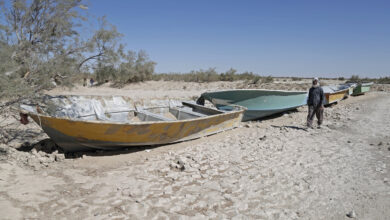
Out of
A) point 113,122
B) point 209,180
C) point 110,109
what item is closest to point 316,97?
point 209,180

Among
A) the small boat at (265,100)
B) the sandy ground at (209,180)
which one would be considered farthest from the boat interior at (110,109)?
the small boat at (265,100)

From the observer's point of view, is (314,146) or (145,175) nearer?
(145,175)

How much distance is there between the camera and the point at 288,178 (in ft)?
11.6

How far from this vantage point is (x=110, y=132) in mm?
4535

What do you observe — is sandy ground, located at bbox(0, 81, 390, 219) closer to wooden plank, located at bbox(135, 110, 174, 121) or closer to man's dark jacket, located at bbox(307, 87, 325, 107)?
man's dark jacket, located at bbox(307, 87, 325, 107)

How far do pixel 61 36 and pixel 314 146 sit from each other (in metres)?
7.52

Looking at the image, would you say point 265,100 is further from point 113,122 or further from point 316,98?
point 113,122

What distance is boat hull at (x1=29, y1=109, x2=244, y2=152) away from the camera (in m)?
4.30

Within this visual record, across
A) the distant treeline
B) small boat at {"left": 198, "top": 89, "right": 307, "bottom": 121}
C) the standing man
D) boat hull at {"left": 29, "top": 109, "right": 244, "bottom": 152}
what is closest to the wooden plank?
boat hull at {"left": 29, "top": 109, "right": 244, "bottom": 152}

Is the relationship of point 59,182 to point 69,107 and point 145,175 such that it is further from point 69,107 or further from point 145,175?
point 69,107

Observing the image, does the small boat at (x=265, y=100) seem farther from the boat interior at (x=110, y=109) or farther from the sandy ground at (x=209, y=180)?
the sandy ground at (x=209, y=180)

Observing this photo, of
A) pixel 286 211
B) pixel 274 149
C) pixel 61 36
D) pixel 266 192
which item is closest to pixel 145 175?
pixel 266 192

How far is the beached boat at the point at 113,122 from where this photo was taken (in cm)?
436

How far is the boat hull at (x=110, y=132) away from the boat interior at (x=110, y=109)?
74 centimetres
